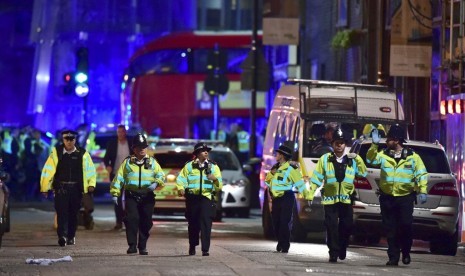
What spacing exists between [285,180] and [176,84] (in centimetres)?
2684

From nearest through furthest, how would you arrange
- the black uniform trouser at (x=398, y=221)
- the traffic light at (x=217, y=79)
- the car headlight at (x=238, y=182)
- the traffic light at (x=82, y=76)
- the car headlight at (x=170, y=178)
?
the black uniform trouser at (x=398, y=221), the car headlight at (x=170, y=178), the car headlight at (x=238, y=182), the traffic light at (x=82, y=76), the traffic light at (x=217, y=79)

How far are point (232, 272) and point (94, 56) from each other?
41070 mm

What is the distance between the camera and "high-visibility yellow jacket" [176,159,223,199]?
840 inches

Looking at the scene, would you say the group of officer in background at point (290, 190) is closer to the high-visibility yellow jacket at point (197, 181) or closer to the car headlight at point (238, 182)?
the high-visibility yellow jacket at point (197, 181)

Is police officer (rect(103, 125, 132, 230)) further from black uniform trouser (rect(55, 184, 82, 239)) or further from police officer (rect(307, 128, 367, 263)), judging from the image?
police officer (rect(307, 128, 367, 263))

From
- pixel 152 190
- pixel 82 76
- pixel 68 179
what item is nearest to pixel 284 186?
pixel 152 190

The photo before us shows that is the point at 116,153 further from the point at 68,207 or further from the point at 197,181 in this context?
the point at 197,181

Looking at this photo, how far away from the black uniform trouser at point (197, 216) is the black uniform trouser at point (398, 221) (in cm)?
227

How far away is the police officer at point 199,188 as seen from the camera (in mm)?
21312

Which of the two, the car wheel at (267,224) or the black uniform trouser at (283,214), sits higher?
the black uniform trouser at (283,214)

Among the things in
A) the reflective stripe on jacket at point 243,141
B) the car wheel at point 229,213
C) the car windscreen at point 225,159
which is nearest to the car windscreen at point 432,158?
the car windscreen at point 225,159

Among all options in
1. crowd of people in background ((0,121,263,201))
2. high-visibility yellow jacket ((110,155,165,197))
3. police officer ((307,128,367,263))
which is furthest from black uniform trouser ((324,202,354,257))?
crowd of people in background ((0,121,263,201))

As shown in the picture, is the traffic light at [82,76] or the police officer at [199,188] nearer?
the police officer at [199,188]

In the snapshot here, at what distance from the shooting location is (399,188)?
2067 cm
